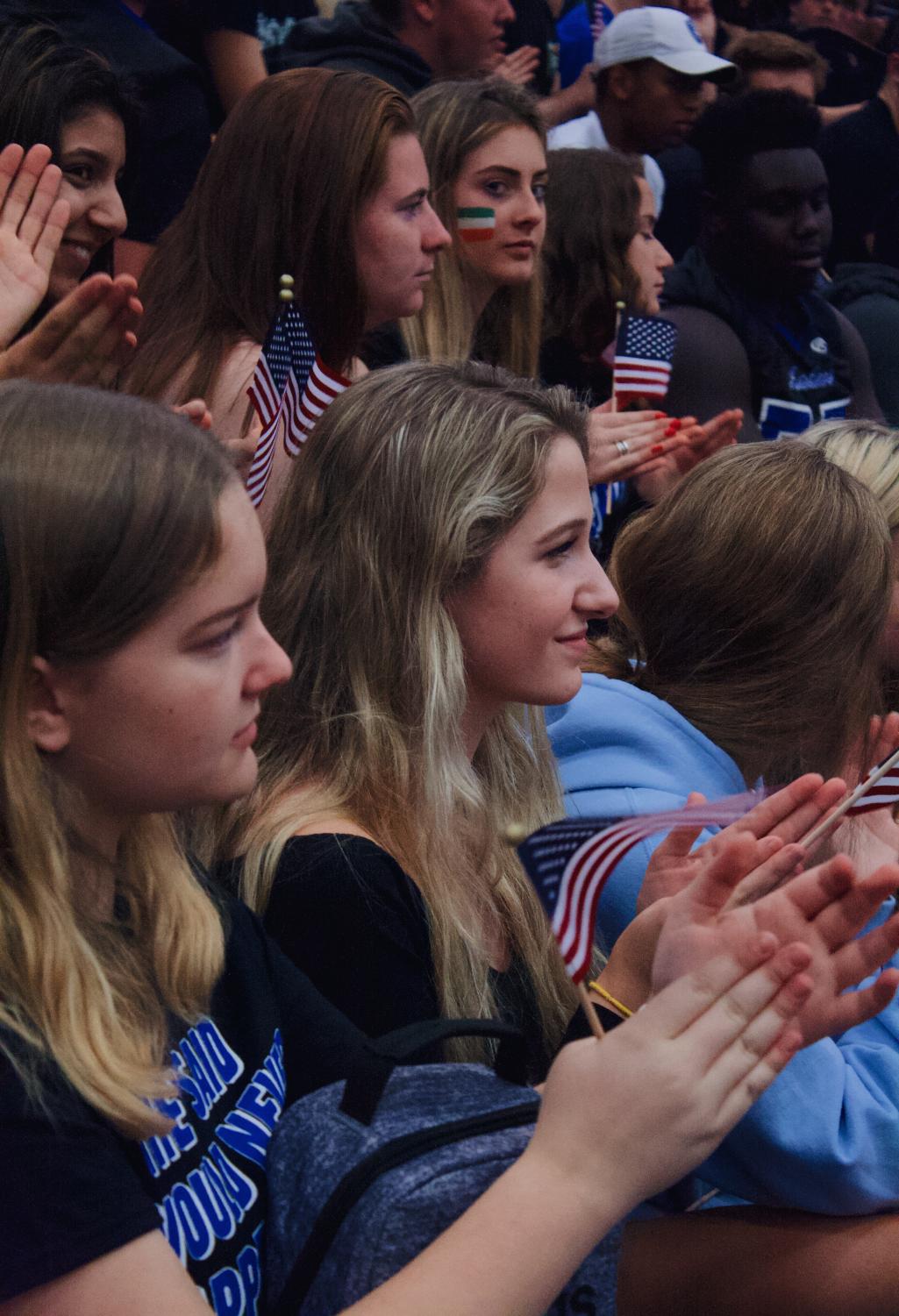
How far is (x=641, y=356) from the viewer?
404 cm

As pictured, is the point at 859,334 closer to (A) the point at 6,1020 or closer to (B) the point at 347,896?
(B) the point at 347,896

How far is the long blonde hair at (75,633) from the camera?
1.37 metres

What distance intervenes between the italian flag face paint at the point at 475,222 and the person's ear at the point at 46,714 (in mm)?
2922

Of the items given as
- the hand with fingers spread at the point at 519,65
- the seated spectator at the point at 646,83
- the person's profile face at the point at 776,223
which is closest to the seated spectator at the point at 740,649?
the person's profile face at the point at 776,223

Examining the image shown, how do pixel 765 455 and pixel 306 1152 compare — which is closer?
pixel 306 1152

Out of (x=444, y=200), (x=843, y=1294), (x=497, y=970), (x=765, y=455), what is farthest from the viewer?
(x=444, y=200)

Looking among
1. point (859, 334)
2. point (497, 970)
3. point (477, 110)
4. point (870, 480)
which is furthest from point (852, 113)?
point (497, 970)

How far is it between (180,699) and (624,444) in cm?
230

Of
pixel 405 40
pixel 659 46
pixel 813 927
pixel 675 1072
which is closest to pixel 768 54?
pixel 659 46

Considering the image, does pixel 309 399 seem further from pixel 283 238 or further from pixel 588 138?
pixel 588 138

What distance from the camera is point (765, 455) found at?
Result: 8.49 ft

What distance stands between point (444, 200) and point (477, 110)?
0.24 metres

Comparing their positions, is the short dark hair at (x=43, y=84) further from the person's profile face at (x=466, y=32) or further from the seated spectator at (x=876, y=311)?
the seated spectator at (x=876, y=311)

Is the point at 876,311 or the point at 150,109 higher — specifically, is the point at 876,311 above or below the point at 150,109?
below
